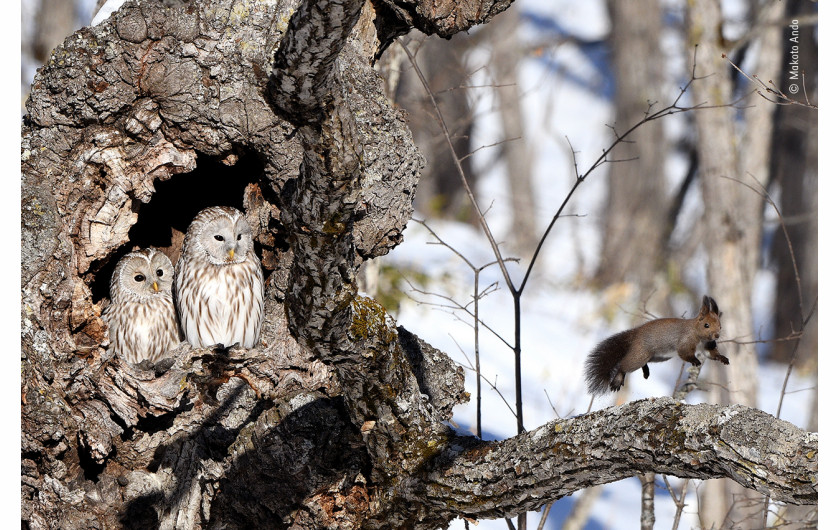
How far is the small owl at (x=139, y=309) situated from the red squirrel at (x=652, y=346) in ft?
8.97

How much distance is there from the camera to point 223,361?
4.30 metres

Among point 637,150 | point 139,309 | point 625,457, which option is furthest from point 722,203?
point 637,150

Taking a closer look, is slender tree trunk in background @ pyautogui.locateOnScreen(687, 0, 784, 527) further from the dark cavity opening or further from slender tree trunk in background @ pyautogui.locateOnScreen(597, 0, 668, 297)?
slender tree trunk in background @ pyautogui.locateOnScreen(597, 0, 668, 297)

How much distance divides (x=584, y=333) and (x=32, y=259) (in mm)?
7937

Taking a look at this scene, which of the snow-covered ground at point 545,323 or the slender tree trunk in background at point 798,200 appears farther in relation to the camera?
the slender tree trunk in background at point 798,200

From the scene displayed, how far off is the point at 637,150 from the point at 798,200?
3690 mm

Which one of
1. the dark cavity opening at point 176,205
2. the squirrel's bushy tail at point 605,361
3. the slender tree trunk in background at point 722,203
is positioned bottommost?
the squirrel's bushy tail at point 605,361

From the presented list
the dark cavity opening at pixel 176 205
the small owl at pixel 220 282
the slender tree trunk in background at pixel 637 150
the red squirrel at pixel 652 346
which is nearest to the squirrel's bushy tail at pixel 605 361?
the red squirrel at pixel 652 346

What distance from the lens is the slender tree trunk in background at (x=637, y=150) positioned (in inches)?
623

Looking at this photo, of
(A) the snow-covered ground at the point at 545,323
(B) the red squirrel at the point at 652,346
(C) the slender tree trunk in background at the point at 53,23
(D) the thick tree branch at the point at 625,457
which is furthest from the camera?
Result: (C) the slender tree trunk in background at the point at 53,23

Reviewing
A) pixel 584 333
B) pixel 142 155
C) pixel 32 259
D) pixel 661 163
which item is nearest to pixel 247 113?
pixel 142 155

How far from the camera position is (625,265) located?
15273 mm

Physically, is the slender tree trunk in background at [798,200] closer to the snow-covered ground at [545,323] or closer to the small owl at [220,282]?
the snow-covered ground at [545,323]

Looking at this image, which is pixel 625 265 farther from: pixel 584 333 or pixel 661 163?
pixel 584 333
